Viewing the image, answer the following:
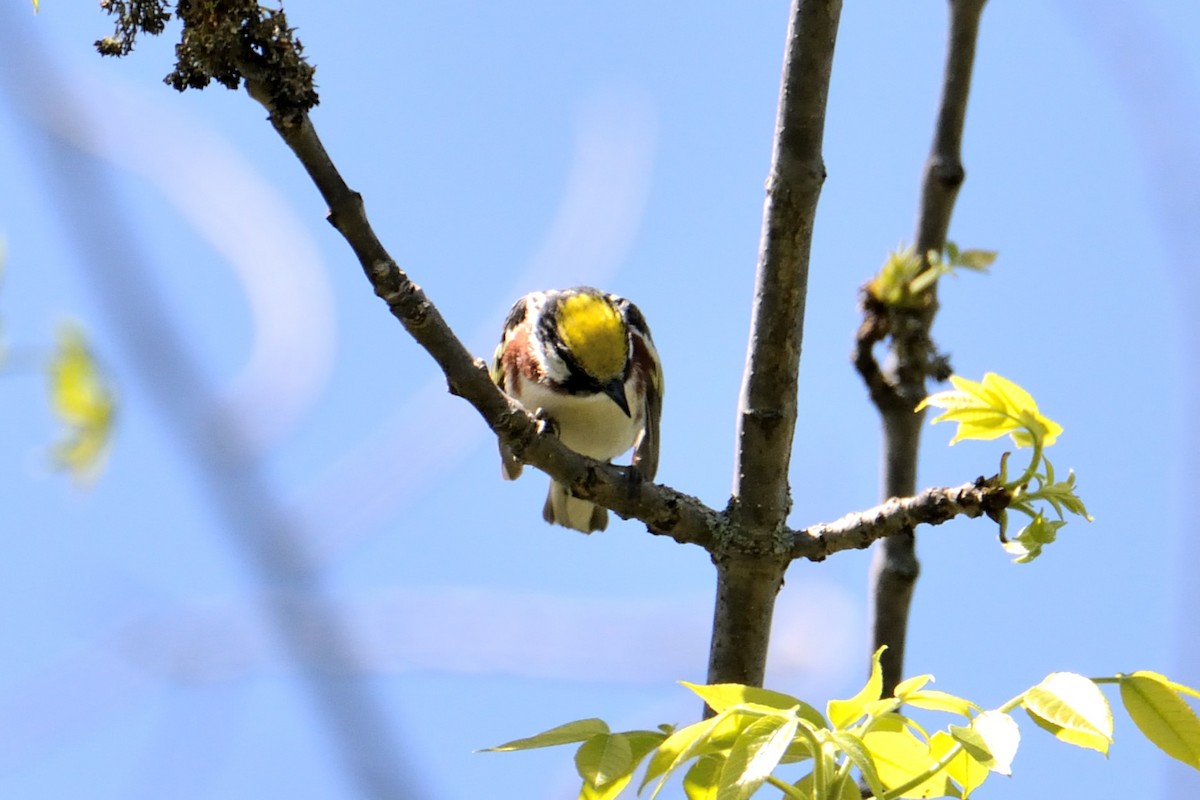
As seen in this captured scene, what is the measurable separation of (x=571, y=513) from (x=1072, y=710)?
Result: 3527 mm

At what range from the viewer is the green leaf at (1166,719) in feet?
5.64

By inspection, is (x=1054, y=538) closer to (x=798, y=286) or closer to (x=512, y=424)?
(x=798, y=286)

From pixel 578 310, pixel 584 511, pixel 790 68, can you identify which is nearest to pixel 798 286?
pixel 790 68

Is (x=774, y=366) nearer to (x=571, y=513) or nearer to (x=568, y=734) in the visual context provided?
(x=568, y=734)

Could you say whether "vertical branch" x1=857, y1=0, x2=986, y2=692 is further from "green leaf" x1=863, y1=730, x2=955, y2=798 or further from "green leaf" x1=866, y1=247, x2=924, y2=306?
"green leaf" x1=863, y1=730, x2=955, y2=798

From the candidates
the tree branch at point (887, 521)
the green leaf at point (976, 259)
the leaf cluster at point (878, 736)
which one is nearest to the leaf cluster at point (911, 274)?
the green leaf at point (976, 259)

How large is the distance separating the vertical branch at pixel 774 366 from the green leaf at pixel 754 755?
0.99 metres

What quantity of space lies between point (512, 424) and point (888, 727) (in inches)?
36.6

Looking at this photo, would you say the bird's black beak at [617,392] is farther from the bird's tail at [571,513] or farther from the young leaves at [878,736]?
the young leaves at [878,736]

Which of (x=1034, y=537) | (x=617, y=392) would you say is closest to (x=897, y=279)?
(x=617, y=392)

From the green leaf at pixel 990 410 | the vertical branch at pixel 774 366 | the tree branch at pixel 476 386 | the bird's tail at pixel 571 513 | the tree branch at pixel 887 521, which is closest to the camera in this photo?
the tree branch at pixel 476 386

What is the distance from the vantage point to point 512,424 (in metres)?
2.41

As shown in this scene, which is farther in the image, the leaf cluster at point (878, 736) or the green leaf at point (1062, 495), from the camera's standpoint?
the green leaf at point (1062, 495)

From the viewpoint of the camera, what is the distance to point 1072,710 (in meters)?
1.65
